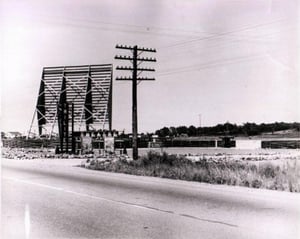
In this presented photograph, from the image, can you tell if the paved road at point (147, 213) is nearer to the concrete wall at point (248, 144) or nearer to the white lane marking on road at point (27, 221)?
the white lane marking on road at point (27, 221)

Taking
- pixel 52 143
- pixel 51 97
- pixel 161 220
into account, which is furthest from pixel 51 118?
pixel 161 220

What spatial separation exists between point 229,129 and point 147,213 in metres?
132

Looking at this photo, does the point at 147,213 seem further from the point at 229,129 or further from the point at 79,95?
the point at 229,129

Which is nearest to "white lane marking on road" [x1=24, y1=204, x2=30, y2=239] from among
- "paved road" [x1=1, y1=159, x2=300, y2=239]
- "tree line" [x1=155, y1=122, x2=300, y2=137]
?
"paved road" [x1=1, y1=159, x2=300, y2=239]

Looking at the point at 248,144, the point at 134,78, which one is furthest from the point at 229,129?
the point at 134,78

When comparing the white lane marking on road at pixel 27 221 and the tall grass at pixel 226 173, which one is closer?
the white lane marking on road at pixel 27 221

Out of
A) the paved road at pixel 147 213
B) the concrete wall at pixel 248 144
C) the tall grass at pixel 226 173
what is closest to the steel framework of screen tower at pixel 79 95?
the concrete wall at pixel 248 144

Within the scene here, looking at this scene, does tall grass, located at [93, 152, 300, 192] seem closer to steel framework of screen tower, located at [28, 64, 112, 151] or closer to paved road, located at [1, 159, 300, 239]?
paved road, located at [1, 159, 300, 239]

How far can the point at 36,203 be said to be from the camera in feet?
34.7

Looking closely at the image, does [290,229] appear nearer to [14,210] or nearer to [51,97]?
[14,210]

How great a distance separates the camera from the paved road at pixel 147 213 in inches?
287

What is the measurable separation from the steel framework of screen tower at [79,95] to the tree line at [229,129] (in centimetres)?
6378

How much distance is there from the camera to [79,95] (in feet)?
212

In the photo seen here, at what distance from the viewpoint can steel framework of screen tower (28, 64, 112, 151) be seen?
6344cm
